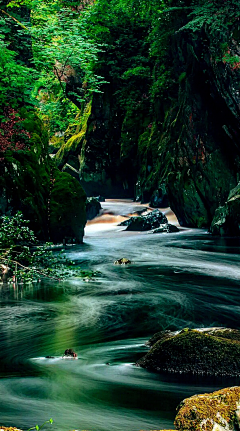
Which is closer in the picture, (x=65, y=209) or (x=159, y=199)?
(x=65, y=209)

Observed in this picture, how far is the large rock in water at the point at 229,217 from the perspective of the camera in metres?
15.2

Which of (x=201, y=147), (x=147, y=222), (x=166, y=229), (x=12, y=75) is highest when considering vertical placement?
(x=12, y=75)

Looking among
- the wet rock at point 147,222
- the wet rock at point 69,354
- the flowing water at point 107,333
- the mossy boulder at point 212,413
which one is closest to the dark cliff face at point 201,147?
the wet rock at point 147,222

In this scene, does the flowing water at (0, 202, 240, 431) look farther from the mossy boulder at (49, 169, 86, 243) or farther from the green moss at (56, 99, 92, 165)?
the green moss at (56, 99, 92, 165)

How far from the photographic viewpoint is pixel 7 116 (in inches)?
485

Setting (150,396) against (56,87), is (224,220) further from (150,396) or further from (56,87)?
(150,396)

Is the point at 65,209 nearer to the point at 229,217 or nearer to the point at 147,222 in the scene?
the point at 229,217

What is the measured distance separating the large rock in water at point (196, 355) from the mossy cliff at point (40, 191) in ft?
28.2

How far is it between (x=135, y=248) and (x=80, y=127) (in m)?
18.1

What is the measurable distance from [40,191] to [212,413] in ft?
38.2

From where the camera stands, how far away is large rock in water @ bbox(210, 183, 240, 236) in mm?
15188

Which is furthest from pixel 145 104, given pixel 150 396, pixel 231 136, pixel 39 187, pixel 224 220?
pixel 150 396

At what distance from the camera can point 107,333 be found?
5914 mm

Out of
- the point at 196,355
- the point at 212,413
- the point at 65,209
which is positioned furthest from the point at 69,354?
the point at 65,209
